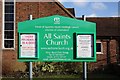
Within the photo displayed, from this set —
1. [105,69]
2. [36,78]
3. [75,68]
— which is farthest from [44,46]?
[105,69]

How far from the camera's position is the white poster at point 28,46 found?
1024 centimetres

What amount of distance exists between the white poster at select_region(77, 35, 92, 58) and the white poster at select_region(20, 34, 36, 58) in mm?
1442

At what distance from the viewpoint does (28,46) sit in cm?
→ 1023

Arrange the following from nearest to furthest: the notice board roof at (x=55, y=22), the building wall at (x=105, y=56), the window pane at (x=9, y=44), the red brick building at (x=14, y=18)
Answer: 1. the notice board roof at (x=55, y=22)
2. the red brick building at (x=14, y=18)
3. the window pane at (x=9, y=44)
4. the building wall at (x=105, y=56)

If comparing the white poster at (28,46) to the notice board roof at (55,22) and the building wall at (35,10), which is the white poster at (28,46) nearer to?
the notice board roof at (55,22)

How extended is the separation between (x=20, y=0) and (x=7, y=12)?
1.18 metres

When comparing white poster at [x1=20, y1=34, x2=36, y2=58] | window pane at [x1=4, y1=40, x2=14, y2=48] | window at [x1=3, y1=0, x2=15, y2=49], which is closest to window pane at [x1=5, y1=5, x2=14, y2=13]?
window at [x1=3, y1=0, x2=15, y2=49]

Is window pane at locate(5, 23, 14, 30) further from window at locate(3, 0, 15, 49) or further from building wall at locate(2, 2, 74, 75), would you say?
building wall at locate(2, 2, 74, 75)

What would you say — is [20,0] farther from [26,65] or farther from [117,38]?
[117,38]

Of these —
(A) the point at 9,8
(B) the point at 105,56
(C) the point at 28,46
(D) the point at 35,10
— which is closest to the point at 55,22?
(C) the point at 28,46

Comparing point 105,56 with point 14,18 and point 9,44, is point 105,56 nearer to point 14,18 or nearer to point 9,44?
point 9,44

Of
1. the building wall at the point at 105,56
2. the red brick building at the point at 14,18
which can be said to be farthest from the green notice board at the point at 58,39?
the building wall at the point at 105,56

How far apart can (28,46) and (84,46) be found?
179 centimetres

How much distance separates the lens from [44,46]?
1032 centimetres
